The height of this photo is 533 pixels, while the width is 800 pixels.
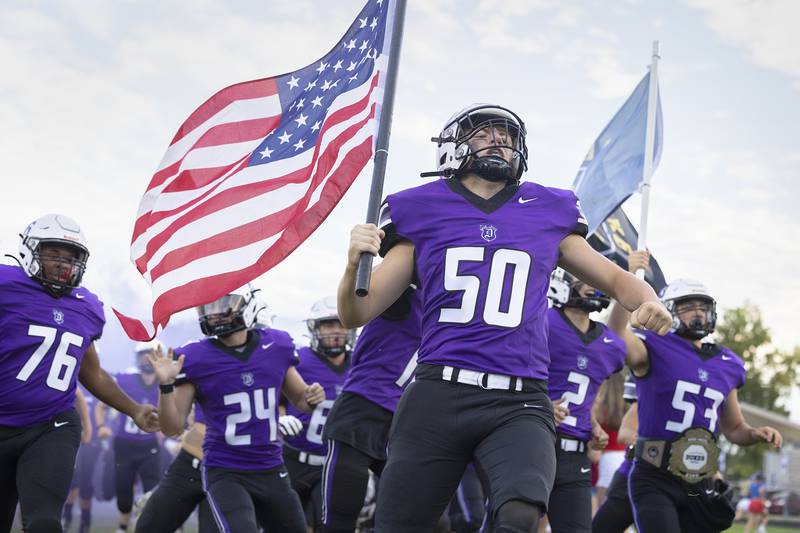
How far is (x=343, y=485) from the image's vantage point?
635 cm

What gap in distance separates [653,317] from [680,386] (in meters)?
3.45

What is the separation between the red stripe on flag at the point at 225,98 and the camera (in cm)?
589

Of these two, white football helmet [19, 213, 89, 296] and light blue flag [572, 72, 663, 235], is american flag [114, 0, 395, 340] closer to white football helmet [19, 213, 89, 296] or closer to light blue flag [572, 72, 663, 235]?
white football helmet [19, 213, 89, 296]

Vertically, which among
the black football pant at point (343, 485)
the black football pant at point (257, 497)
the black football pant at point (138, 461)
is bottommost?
the black football pant at point (138, 461)

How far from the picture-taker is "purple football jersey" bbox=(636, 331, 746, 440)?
280 inches

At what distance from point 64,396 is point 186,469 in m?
1.23

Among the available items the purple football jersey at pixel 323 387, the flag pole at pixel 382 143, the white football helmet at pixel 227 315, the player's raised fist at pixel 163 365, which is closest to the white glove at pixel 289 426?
the white football helmet at pixel 227 315

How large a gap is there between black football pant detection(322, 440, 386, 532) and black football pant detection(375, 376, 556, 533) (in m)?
2.36

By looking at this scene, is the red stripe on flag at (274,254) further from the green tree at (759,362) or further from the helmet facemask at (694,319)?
the green tree at (759,362)

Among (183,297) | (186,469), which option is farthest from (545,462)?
(186,469)

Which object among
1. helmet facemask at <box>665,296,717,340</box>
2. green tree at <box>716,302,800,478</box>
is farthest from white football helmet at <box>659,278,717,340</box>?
green tree at <box>716,302,800,478</box>

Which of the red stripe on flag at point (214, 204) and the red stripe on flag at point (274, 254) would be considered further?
the red stripe on flag at point (214, 204)

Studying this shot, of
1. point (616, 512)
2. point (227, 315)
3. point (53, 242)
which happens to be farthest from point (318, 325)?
point (616, 512)

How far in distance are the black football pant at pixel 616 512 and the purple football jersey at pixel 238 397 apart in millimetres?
2448
